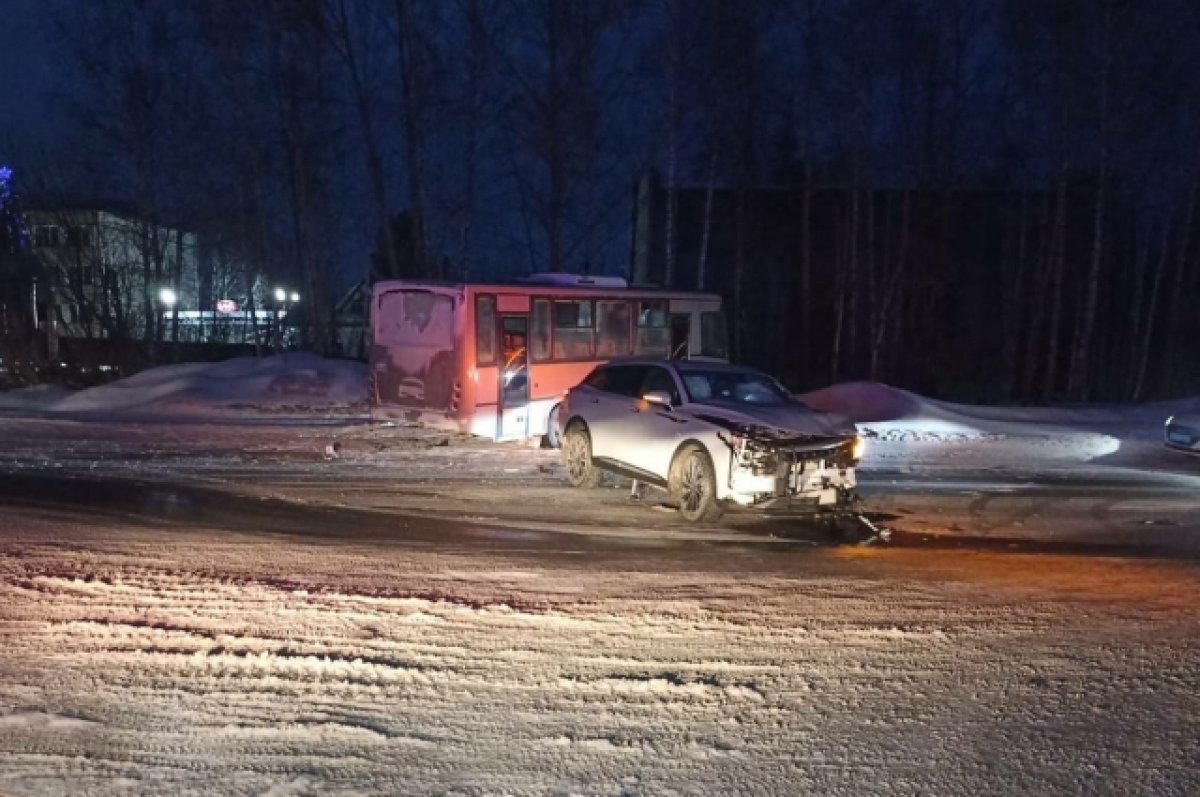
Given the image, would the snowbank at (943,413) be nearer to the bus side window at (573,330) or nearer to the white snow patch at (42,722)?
the bus side window at (573,330)

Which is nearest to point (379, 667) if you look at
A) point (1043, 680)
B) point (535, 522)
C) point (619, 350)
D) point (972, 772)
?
point (972, 772)

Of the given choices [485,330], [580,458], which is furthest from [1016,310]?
[580,458]

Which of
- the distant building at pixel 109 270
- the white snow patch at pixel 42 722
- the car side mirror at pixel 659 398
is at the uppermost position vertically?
the distant building at pixel 109 270

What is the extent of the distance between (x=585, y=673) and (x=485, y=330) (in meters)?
12.6

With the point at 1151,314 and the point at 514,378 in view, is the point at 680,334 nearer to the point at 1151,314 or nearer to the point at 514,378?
the point at 514,378

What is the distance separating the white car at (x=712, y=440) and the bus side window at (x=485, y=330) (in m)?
4.11

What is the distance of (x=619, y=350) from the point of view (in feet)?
71.6

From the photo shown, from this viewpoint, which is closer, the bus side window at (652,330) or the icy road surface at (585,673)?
the icy road surface at (585,673)

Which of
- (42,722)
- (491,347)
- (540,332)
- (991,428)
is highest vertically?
(540,332)

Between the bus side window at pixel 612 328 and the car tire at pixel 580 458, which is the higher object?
the bus side window at pixel 612 328

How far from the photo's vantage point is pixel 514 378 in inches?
762

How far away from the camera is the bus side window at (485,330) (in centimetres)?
1870

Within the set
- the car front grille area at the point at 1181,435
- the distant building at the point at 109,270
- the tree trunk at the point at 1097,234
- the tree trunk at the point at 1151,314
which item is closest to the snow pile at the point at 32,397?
the distant building at the point at 109,270

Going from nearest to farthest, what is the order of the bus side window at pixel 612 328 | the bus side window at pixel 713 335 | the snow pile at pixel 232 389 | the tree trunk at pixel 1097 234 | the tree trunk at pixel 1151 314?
the bus side window at pixel 612 328, the bus side window at pixel 713 335, the snow pile at pixel 232 389, the tree trunk at pixel 1097 234, the tree trunk at pixel 1151 314
